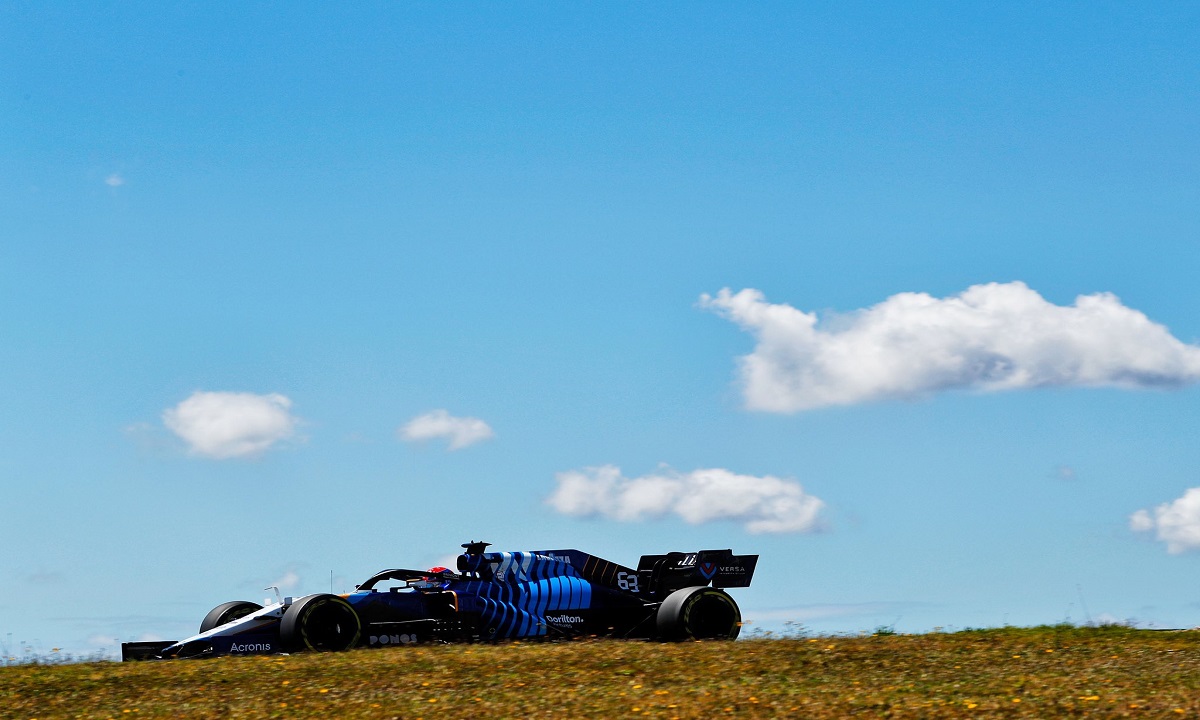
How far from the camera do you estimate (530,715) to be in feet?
48.6

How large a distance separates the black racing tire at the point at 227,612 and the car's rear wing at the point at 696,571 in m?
6.61

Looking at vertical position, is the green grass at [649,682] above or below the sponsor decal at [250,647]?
below

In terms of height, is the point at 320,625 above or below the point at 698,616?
above

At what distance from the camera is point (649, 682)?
54.9 ft

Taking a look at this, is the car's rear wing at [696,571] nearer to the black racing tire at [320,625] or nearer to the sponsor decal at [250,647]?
the black racing tire at [320,625]

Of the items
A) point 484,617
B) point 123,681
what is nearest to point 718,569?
point 484,617

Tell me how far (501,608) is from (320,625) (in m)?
3.26

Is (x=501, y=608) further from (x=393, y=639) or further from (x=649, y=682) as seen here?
(x=649, y=682)

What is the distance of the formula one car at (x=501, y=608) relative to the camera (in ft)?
67.1

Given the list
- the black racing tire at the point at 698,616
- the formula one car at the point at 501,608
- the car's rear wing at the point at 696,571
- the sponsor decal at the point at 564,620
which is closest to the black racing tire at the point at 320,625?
the formula one car at the point at 501,608

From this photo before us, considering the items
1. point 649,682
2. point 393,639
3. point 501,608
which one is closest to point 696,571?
point 501,608

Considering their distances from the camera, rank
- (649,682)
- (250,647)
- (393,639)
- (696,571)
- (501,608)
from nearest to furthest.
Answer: (649,682) < (250,647) < (393,639) < (501,608) < (696,571)

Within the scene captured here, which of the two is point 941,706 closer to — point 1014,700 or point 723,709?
point 1014,700

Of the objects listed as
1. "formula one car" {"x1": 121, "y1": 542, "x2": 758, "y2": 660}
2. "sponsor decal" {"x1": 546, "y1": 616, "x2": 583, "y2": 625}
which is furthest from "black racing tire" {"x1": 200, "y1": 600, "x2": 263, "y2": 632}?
"sponsor decal" {"x1": 546, "y1": 616, "x2": 583, "y2": 625}
